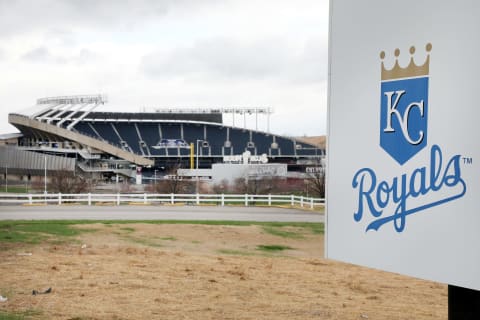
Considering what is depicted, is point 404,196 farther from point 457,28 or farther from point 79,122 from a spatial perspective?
point 79,122

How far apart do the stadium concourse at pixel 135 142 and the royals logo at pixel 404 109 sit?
237ft

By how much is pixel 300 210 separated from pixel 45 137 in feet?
206

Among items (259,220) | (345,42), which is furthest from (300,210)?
(345,42)

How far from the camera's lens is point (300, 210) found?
111 ft

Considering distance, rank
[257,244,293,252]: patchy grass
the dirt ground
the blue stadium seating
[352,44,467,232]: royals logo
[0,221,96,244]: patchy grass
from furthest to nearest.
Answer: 1. the blue stadium seating
2. [257,244,293,252]: patchy grass
3. [0,221,96,244]: patchy grass
4. the dirt ground
5. [352,44,467,232]: royals logo

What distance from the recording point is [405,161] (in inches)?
167

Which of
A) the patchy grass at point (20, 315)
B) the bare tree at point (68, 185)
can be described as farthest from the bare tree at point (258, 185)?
the patchy grass at point (20, 315)

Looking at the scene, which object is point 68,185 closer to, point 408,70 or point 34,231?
point 34,231

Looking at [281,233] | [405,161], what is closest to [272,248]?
[281,233]

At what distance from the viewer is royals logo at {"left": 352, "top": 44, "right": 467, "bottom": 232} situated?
4.02 m

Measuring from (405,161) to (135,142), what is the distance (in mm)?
88506

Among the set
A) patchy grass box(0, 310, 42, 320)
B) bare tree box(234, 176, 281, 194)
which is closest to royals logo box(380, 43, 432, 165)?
patchy grass box(0, 310, 42, 320)

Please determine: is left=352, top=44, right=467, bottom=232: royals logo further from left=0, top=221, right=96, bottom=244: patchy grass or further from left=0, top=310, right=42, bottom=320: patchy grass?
left=0, top=221, right=96, bottom=244: patchy grass

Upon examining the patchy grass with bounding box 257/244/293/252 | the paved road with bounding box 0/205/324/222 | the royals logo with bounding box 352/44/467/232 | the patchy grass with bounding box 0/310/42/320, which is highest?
the royals logo with bounding box 352/44/467/232
